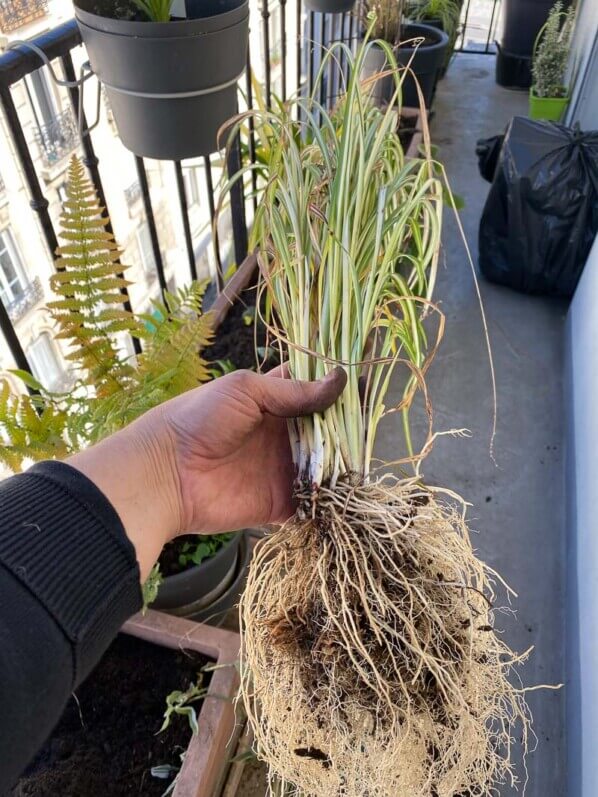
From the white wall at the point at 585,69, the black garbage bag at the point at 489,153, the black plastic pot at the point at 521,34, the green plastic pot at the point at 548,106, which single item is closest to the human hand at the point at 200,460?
the black garbage bag at the point at 489,153

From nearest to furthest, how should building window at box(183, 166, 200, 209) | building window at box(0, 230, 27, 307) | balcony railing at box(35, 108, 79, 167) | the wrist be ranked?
the wrist → balcony railing at box(35, 108, 79, 167) → building window at box(0, 230, 27, 307) → building window at box(183, 166, 200, 209)

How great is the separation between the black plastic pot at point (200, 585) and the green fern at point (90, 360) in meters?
0.31

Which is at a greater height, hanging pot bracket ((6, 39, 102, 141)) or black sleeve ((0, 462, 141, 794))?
hanging pot bracket ((6, 39, 102, 141))

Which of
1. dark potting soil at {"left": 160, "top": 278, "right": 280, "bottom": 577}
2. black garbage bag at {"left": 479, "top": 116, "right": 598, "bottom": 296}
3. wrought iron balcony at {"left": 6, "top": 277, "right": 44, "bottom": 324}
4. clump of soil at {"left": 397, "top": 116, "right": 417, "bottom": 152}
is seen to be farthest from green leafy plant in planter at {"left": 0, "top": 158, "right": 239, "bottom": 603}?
wrought iron balcony at {"left": 6, "top": 277, "right": 44, "bottom": 324}

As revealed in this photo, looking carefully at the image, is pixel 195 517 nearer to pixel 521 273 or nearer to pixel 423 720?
pixel 423 720

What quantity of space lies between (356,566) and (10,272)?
11.7ft

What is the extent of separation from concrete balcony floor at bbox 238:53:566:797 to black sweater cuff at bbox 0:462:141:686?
648 millimetres

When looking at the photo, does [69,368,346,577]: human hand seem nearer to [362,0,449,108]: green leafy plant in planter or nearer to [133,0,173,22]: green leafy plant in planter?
[133,0,173,22]: green leafy plant in planter

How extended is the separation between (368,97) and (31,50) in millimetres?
590

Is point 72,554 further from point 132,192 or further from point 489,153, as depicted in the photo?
point 132,192

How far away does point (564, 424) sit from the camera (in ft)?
6.04

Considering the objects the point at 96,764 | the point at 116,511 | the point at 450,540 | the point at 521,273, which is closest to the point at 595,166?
the point at 521,273

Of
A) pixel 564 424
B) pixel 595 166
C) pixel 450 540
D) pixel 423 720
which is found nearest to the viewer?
pixel 423 720

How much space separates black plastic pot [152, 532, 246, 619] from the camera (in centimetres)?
109
